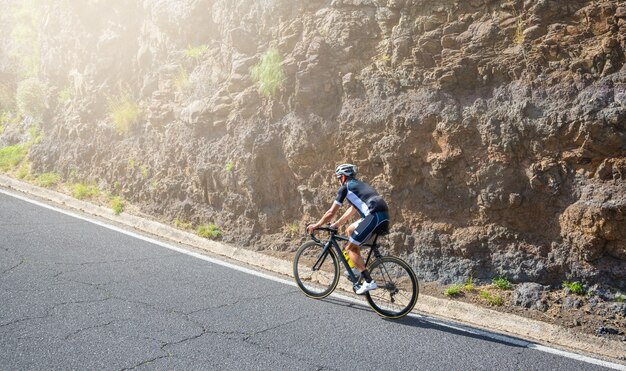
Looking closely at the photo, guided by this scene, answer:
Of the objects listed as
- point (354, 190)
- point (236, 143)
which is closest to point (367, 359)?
point (354, 190)

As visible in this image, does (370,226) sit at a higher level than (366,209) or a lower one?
lower

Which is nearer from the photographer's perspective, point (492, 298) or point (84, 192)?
point (492, 298)

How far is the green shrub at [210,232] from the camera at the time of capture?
9.34 meters

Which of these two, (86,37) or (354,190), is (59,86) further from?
→ (354,190)

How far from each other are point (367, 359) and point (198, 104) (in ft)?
24.5

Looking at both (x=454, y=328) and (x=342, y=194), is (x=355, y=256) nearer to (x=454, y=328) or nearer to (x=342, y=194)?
(x=342, y=194)

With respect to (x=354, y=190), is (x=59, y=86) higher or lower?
higher

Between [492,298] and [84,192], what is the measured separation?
932cm

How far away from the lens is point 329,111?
900 centimetres

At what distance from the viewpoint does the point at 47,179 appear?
12422 millimetres

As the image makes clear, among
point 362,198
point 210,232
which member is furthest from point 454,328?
point 210,232

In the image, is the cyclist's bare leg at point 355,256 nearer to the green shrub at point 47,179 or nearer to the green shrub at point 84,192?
the green shrub at point 84,192

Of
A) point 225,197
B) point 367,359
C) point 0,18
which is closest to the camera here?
point 367,359

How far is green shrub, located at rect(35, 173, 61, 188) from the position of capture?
12219 mm
